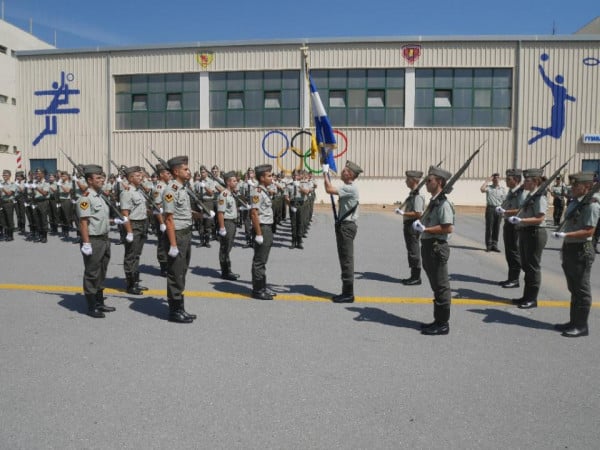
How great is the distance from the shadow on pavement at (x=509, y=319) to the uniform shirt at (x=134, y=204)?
17.5 feet

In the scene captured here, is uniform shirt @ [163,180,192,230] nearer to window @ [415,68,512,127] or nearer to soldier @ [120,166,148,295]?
soldier @ [120,166,148,295]

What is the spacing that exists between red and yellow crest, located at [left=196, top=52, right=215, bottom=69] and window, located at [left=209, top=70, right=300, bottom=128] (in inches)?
23.4

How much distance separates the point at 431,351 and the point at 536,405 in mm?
1263

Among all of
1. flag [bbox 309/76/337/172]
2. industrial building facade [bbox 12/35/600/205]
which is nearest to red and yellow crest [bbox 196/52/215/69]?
industrial building facade [bbox 12/35/600/205]

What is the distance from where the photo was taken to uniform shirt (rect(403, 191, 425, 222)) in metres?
8.31

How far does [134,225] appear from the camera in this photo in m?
7.95

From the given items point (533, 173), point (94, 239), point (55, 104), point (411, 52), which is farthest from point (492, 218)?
point (55, 104)

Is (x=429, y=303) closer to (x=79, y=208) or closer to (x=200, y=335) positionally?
(x=200, y=335)

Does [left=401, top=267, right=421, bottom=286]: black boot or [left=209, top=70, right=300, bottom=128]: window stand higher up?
[left=209, top=70, right=300, bottom=128]: window

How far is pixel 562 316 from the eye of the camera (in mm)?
6195

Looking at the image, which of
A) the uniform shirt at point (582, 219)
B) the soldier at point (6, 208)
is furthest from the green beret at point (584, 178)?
the soldier at point (6, 208)

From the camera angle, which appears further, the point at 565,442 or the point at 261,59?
the point at 261,59

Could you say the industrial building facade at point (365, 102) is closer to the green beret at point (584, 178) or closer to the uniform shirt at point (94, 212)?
the uniform shirt at point (94, 212)

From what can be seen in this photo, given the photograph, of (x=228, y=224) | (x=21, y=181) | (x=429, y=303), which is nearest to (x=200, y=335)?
(x=429, y=303)
